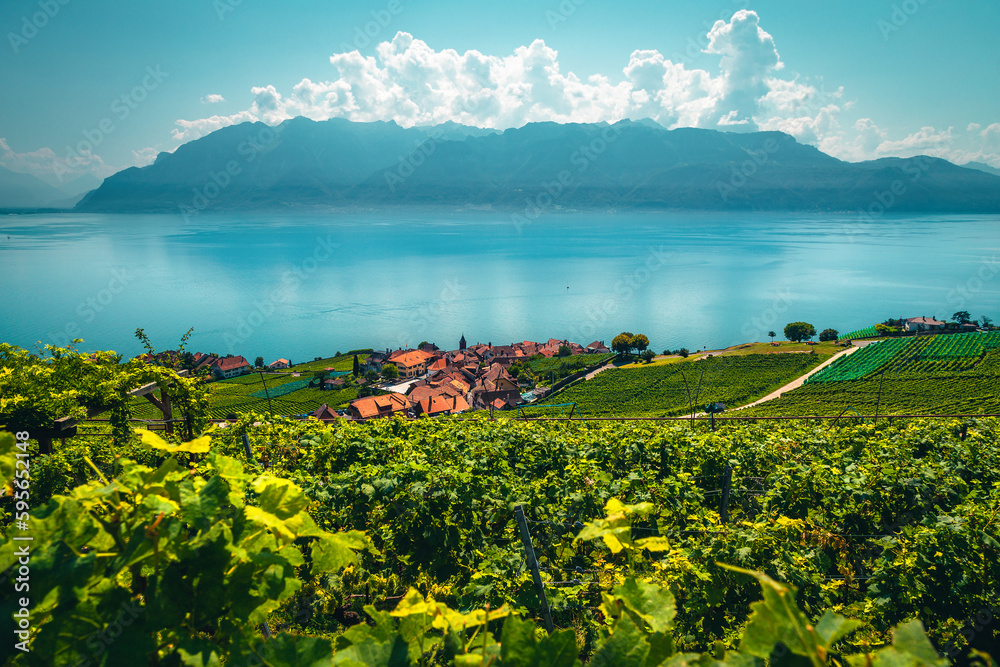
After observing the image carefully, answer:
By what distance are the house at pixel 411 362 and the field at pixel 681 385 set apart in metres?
20.6

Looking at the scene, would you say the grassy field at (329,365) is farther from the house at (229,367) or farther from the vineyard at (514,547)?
the vineyard at (514,547)

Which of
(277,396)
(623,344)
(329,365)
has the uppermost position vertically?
(623,344)

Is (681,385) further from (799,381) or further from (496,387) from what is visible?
(496,387)

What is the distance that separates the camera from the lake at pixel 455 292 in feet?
248

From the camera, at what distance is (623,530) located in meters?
1.53

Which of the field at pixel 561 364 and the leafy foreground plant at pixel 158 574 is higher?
the leafy foreground plant at pixel 158 574

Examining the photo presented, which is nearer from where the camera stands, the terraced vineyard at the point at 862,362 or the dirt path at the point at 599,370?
the terraced vineyard at the point at 862,362

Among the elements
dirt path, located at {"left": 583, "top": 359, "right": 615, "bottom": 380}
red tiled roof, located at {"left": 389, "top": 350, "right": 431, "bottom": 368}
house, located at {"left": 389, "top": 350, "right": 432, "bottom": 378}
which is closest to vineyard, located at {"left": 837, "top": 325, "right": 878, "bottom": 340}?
dirt path, located at {"left": 583, "top": 359, "right": 615, "bottom": 380}

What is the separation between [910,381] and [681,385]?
18.1m

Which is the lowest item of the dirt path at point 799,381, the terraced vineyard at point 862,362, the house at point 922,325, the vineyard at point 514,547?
the dirt path at point 799,381

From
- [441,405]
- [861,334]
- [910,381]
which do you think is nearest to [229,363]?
[441,405]

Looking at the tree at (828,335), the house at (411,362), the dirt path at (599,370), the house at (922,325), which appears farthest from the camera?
the house at (922,325)

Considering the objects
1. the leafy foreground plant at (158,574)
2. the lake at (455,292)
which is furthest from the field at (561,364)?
the leafy foreground plant at (158,574)

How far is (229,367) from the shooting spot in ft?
207
